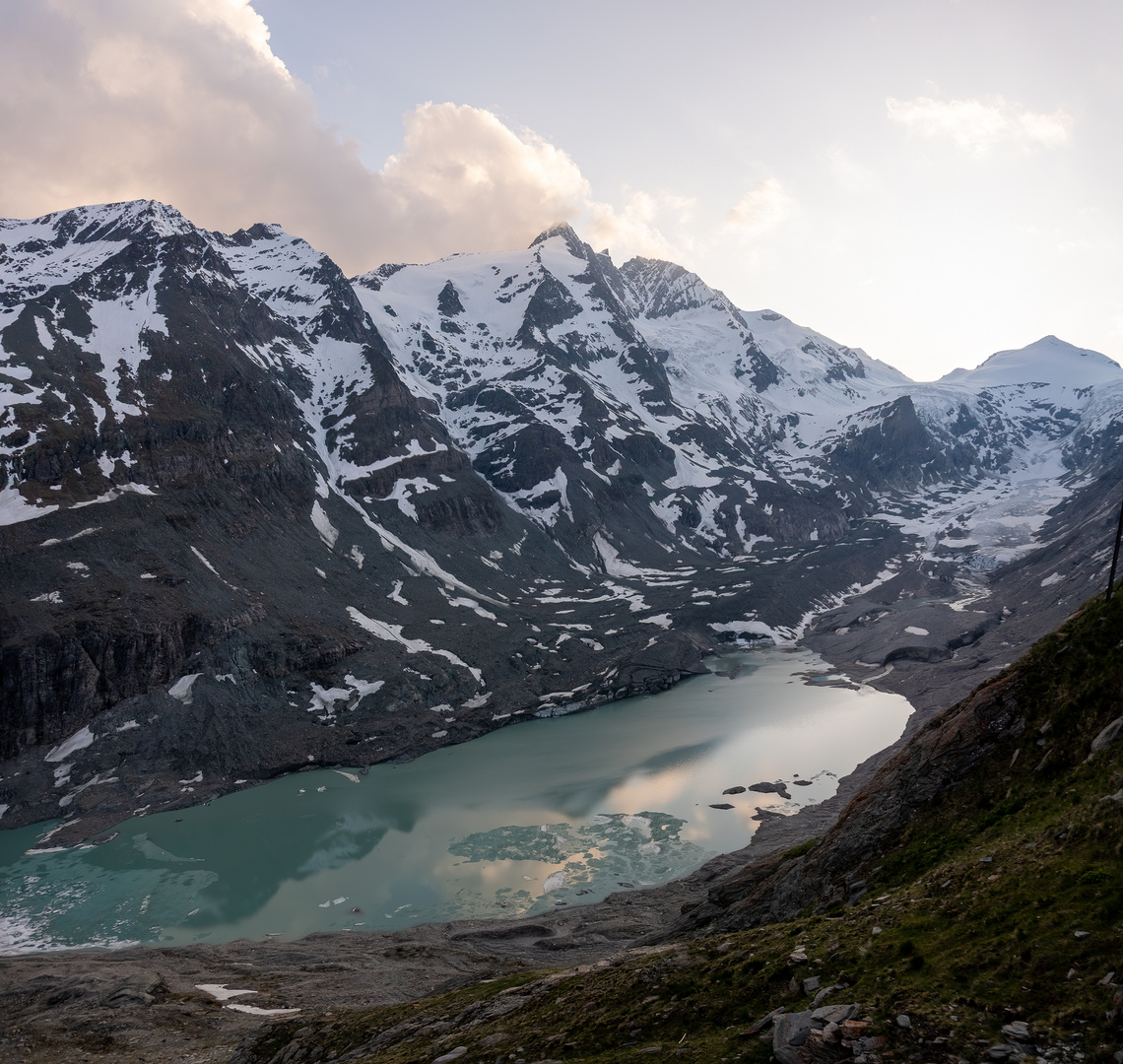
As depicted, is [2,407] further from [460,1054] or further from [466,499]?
[460,1054]

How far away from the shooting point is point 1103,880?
1391 centimetres

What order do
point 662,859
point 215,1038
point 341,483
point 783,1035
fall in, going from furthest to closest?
point 341,483 < point 662,859 < point 215,1038 < point 783,1035

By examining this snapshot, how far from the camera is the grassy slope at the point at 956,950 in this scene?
39.5 feet

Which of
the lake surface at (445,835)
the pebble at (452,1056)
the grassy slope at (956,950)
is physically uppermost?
the grassy slope at (956,950)

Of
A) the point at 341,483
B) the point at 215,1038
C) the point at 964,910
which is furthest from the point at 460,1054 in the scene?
the point at 341,483

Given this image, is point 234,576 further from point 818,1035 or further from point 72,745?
point 818,1035

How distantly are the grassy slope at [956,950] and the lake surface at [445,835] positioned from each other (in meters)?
37.8

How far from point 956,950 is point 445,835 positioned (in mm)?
68819

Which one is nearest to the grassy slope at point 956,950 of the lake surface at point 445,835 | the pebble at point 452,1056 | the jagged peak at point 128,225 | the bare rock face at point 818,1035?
the pebble at point 452,1056

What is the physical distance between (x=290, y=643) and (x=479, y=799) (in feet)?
155

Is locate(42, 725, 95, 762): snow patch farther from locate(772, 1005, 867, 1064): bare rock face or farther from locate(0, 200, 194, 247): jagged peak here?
locate(0, 200, 194, 247): jagged peak

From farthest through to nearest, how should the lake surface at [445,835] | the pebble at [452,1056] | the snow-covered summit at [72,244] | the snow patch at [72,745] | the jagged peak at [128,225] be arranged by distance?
the jagged peak at [128,225], the snow-covered summit at [72,244], the snow patch at [72,745], the lake surface at [445,835], the pebble at [452,1056]

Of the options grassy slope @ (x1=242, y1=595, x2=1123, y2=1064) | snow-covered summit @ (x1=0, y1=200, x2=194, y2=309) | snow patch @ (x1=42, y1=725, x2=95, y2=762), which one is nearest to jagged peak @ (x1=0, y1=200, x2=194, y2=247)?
snow-covered summit @ (x1=0, y1=200, x2=194, y2=309)

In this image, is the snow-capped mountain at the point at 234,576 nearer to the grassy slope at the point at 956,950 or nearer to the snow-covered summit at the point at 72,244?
the snow-covered summit at the point at 72,244
